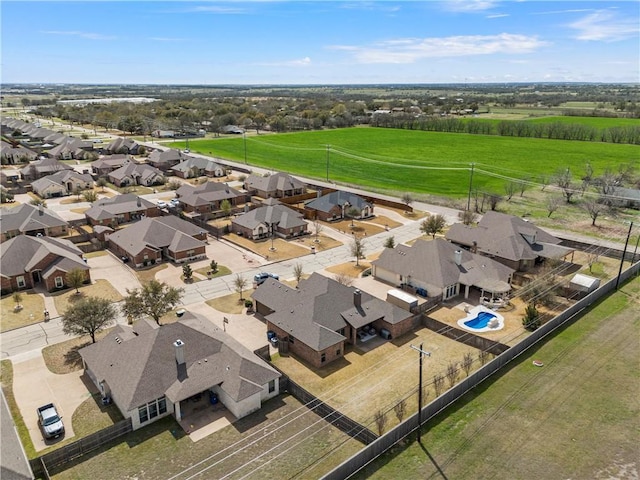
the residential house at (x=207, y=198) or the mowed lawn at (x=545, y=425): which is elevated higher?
the residential house at (x=207, y=198)

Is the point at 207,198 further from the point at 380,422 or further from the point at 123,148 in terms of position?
the point at 123,148

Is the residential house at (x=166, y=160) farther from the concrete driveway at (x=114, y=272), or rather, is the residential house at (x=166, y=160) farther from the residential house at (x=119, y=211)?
the concrete driveway at (x=114, y=272)

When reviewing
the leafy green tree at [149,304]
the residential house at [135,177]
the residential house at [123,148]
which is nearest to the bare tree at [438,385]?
the leafy green tree at [149,304]

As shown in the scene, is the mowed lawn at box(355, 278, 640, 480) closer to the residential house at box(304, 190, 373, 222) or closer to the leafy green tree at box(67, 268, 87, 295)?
the leafy green tree at box(67, 268, 87, 295)

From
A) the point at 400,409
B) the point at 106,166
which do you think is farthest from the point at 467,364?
the point at 106,166

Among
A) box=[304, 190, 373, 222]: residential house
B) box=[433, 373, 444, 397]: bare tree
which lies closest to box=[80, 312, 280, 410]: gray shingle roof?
box=[433, 373, 444, 397]: bare tree

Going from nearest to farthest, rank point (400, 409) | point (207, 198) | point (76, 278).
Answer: point (400, 409), point (76, 278), point (207, 198)
